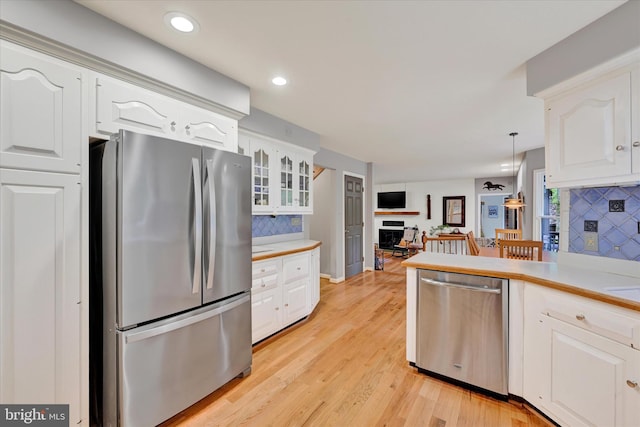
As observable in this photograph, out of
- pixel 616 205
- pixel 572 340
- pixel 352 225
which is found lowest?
pixel 572 340

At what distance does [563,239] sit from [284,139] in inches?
112

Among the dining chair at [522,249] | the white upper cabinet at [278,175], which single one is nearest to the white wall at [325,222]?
the white upper cabinet at [278,175]

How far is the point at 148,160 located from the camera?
1535mm

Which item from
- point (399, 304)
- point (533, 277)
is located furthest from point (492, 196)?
point (533, 277)

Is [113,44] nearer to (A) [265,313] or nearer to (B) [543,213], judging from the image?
(A) [265,313]

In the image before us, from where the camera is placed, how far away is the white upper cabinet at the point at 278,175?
298 centimetres

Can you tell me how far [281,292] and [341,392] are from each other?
45.4 inches

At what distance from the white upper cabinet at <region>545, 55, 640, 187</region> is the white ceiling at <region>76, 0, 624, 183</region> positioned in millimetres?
402

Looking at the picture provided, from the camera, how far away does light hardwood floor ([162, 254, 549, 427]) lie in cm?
169

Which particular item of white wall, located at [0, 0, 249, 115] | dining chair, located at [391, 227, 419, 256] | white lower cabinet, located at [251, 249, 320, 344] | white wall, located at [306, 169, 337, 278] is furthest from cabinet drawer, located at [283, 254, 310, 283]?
dining chair, located at [391, 227, 419, 256]

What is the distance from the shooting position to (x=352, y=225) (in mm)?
5504

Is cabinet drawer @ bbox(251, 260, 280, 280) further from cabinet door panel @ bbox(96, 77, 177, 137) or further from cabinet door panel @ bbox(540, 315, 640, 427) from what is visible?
cabinet door panel @ bbox(540, 315, 640, 427)

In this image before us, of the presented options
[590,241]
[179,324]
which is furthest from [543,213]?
[179,324]

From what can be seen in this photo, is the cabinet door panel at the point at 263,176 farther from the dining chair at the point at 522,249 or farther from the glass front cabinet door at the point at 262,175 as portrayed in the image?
the dining chair at the point at 522,249
